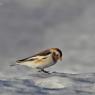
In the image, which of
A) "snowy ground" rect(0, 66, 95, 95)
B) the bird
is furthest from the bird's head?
"snowy ground" rect(0, 66, 95, 95)

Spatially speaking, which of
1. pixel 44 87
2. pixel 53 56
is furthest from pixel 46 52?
pixel 44 87

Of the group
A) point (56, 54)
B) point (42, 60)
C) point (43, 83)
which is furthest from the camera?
point (56, 54)

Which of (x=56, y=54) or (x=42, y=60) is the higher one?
(x=56, y=54)

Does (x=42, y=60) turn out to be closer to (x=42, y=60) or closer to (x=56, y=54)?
(x=42, y=60)

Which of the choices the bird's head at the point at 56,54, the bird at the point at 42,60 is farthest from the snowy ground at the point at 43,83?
the bird's head at the point at 56,54

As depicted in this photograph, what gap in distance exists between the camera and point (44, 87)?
20.9ft

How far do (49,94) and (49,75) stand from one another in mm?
1623

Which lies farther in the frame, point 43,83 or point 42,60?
point 42,60

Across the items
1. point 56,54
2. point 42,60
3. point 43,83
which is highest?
point 56,54

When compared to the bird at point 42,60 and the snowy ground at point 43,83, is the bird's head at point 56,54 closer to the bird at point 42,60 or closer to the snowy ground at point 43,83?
the bird at point 42,60

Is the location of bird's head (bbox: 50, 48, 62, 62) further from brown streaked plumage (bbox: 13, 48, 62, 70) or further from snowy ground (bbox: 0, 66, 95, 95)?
snowy ground (bbox: 0, 66, 95, 95)

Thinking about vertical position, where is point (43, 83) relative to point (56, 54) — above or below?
below

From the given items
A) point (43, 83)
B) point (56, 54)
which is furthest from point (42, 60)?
point (43, 83)

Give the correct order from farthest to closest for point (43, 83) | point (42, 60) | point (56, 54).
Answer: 1. point (56, 54)
2. point (42, 60)
3. point (43, 83)
